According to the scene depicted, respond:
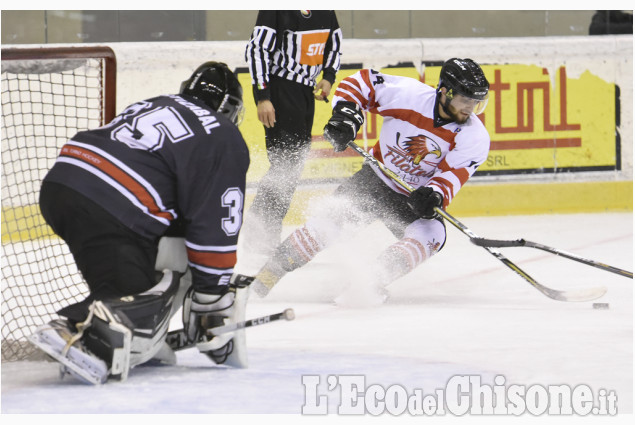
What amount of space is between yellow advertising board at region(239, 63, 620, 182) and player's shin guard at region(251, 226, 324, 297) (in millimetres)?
1920

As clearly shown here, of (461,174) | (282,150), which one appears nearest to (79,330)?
(461,174)

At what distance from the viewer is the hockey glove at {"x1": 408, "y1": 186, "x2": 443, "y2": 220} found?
11.5ft

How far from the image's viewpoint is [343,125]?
3678mm

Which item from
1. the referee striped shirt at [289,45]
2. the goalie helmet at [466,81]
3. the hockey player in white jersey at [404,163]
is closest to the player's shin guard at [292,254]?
the hockey player in white jersey at [404,163]

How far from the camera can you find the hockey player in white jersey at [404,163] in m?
3.57

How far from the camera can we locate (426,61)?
5.64m

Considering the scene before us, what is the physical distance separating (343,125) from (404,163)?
27 centimetres

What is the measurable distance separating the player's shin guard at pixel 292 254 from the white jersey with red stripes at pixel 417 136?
0.36m

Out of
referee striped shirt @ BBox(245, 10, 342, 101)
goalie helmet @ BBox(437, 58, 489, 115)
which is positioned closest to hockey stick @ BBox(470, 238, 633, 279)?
goalie helmet @ BBox(437, 58, 489, 115)

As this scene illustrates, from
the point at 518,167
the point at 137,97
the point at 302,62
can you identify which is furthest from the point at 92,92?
the point at 518,167

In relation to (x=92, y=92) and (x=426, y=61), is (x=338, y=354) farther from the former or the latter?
(x=426, y=61)

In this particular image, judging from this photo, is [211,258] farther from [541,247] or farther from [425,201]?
[541,247]

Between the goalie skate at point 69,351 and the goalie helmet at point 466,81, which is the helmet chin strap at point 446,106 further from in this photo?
the goalie skate at point 69,351
